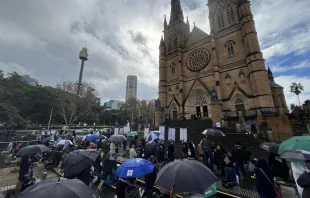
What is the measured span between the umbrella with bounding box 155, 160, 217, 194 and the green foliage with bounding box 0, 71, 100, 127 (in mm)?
26226

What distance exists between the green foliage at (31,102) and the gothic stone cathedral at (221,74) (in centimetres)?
1862

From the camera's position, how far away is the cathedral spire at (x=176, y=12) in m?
35.7

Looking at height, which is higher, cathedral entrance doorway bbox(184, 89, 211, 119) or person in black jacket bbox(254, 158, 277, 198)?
cathedral entrance doorway bbox(184, 89, 211, 119)

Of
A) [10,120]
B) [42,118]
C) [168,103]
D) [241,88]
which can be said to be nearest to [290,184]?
[241,88]

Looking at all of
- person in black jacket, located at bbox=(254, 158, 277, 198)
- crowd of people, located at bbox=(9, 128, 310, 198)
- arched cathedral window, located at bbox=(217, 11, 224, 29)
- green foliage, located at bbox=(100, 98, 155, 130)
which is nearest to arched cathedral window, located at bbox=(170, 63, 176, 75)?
arched cathedral window, located at bbox=(217, 11, 224, 29)

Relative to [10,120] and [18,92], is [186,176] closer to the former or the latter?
[10,120]

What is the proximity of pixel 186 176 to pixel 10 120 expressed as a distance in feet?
87.6

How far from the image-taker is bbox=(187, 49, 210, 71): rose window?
2694cm

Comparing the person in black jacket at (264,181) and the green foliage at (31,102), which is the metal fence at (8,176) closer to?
the person in black jacket at (264,181)

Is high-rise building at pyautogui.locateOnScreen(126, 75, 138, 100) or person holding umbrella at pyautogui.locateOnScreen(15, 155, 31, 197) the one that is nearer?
person holding umbrella at pyautogui.locateOnScreen(15, 155, 31, 197)

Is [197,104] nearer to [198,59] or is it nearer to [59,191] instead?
[198,59]

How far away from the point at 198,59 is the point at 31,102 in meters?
41.7

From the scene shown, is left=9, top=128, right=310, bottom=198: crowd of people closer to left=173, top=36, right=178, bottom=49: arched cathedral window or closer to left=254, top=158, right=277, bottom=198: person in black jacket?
left=254, top=158, right=277, bottom=198: person in black jacket

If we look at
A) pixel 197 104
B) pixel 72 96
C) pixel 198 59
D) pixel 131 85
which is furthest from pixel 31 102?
pixel 131 85
